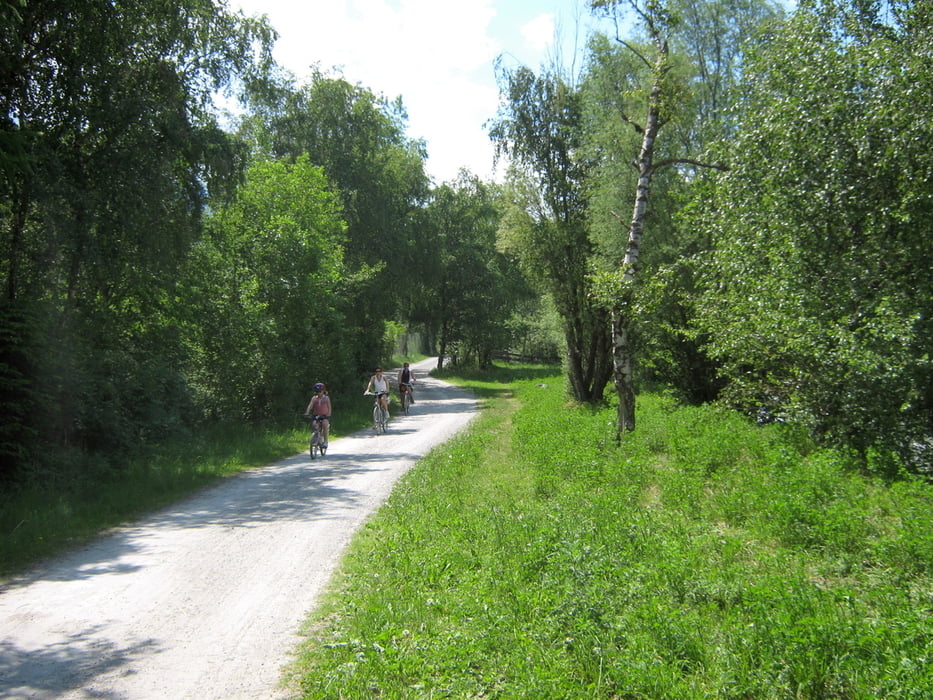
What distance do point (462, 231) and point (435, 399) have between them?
19864 mm

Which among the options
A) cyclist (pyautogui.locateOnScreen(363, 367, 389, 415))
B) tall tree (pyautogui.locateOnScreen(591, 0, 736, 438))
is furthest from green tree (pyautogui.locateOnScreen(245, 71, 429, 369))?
tall tree (pyautogui.locateOnScreen(591, 0, 736, 438))

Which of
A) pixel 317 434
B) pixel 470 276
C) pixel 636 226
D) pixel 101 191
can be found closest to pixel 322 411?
pixel 317 434

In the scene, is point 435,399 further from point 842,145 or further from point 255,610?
point 255,610

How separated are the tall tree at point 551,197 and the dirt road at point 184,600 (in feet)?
45.5

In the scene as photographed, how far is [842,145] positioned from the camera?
10.8 m

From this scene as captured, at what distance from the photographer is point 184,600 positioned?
6492 millimetres

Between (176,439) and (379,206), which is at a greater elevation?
(379,206)

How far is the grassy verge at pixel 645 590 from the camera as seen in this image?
14.7ft

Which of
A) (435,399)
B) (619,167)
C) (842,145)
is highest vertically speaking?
(619,167)

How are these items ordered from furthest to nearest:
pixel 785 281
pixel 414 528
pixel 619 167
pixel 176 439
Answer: pixel 619 167 < pixel 176 439 < pixel 785 281 < pixel 414 528

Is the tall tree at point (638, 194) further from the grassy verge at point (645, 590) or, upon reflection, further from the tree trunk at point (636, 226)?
the grassy verge at point (645, 590)

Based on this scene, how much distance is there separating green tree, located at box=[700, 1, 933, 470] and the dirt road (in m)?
7.11

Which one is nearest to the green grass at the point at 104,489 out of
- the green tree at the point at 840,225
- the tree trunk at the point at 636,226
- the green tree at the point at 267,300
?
the green tree at the point at 267,300

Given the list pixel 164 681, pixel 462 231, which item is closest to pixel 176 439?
pixel 164 681
